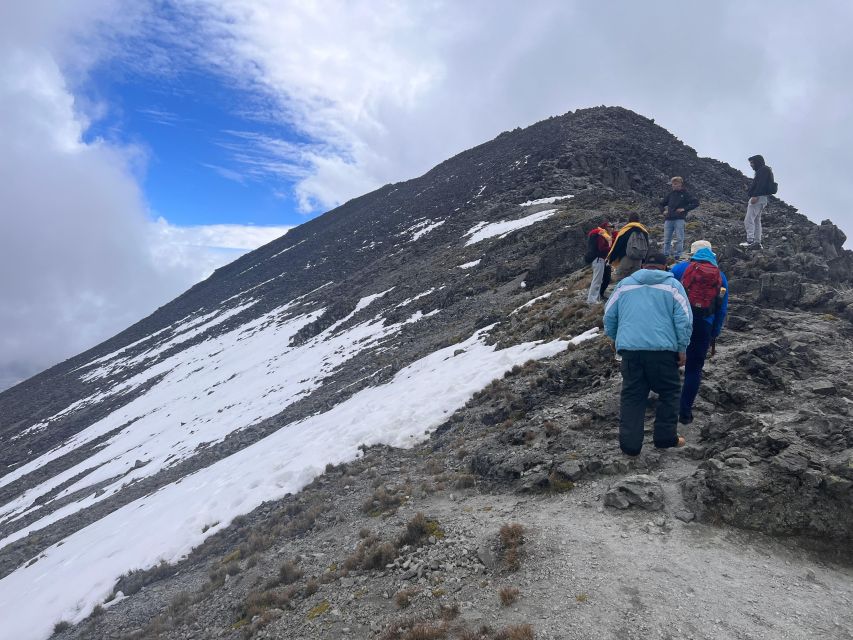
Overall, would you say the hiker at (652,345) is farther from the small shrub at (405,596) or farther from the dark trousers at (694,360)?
the small shrub at (405,596)

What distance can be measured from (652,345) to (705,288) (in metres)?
1.46

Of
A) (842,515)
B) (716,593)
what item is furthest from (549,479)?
(842,515)

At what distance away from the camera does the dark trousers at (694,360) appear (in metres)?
6.67

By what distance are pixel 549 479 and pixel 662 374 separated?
2065mm

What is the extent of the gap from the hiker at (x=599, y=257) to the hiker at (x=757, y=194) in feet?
13.8

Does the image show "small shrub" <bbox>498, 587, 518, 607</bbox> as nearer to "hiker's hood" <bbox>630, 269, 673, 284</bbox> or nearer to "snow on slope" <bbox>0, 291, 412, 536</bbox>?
"hiker's hood" <bbox>630, 269, 673, 284</bbox>

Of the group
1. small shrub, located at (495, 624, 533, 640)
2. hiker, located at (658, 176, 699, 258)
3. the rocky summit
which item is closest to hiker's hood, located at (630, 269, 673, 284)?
the rocky summit

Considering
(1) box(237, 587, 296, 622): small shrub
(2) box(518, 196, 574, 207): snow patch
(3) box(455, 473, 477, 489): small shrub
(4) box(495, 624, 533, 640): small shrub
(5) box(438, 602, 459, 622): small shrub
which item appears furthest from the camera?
(2) box(518, 196, 574, 207): snow patch

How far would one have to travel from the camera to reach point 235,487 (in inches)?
520

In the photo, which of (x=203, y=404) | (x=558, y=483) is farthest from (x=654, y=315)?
(x=203, y=404)

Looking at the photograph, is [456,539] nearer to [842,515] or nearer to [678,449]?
[678,449]

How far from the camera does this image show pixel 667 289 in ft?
20.0

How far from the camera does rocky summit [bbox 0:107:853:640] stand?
15.2 ft

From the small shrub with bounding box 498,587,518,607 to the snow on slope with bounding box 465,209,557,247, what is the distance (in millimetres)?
25795
